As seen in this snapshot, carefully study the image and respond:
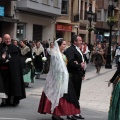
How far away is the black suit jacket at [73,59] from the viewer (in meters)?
9.63

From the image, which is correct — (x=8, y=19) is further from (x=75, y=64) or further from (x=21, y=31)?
(x=75, y=64)

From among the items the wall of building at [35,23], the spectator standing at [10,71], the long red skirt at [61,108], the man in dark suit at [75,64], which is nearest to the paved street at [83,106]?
the spectator standing at [10,71]

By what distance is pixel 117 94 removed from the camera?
8.30 meters

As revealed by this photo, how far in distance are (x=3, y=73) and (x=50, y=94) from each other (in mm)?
2289

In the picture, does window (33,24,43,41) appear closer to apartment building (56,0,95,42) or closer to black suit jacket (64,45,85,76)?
apartment building (56,0,95,42)

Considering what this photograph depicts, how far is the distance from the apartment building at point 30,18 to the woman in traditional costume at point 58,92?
21.0 m

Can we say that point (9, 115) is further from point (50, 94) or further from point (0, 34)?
point (0, 34)

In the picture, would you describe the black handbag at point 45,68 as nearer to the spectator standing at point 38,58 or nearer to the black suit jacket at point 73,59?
the spectator standing at point 38,58

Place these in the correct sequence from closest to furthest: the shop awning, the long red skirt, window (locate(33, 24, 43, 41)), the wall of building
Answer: the long red skirt
the shop awning
the wall of building
window (locate(33, 24, 43, 41))

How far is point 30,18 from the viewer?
115 feet

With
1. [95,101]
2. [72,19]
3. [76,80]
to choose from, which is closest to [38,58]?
[95,101]

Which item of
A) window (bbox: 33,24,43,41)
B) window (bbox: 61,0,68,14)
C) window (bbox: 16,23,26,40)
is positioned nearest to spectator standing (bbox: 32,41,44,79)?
window (bbox: 16,23,26,40)

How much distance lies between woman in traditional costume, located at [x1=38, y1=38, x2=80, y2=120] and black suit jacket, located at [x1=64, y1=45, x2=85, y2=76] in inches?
14.5

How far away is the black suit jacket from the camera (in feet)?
31.6
